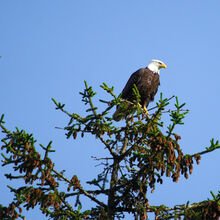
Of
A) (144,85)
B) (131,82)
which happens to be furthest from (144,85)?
(131,82)

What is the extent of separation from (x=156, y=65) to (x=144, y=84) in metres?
1.09

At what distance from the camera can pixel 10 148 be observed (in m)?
4.37

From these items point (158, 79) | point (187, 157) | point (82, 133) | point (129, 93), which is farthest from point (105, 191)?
point (158, 79)

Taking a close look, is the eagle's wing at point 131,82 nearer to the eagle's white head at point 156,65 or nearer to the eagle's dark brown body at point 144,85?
the eagle's dark brown body at point 144,85

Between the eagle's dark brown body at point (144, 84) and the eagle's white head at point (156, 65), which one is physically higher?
the eagle's white head at point (156, 65)

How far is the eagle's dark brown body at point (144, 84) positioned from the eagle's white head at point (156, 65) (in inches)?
10.4

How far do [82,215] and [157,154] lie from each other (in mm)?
1278

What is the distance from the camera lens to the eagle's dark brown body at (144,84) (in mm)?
9008

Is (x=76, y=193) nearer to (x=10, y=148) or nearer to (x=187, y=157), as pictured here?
(x=10, y=148)

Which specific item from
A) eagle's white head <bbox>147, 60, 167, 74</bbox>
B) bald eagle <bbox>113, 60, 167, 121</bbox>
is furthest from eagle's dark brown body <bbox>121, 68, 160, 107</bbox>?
eagle's white head <bbox>147, 60, 167, 74</bbox>

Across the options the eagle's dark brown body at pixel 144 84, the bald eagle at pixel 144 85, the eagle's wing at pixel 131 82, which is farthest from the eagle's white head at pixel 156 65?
the eagle's wing at pixel 131 82

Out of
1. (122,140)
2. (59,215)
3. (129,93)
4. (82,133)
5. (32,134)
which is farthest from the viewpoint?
(129,93)

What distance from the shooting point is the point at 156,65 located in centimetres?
986

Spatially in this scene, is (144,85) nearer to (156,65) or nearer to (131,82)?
(131,82)
